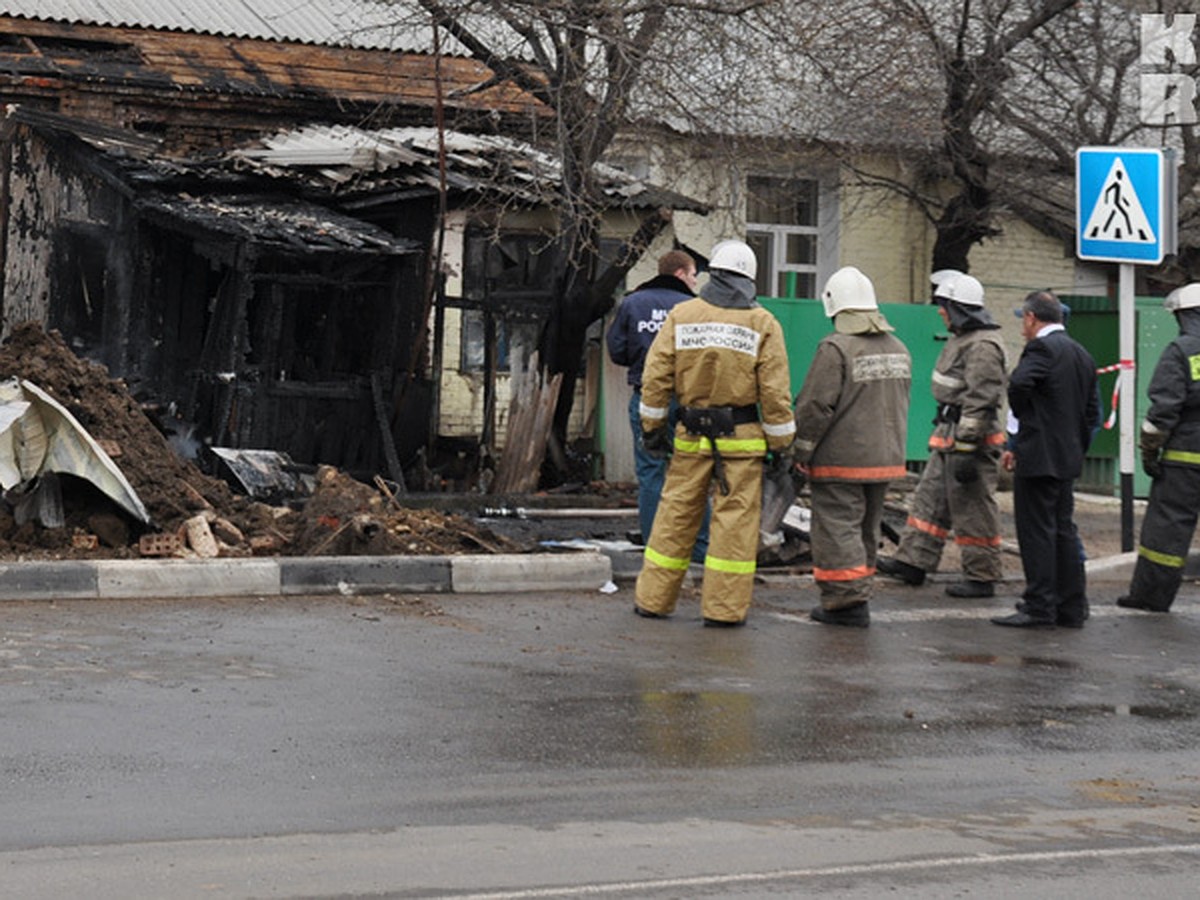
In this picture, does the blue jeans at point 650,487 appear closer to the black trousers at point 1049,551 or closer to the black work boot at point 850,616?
the black work boot at point 850,616

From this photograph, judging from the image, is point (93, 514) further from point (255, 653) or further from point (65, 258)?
point (65, 258)

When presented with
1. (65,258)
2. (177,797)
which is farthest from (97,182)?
(177,797)

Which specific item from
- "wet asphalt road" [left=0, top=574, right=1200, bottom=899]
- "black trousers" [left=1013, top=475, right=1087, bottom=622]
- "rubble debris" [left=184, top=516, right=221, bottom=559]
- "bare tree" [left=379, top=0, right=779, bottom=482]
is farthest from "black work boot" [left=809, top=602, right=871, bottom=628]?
"bare tree" [left=379, top=0, right=779, bottom=482]

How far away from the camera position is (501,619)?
375 inches

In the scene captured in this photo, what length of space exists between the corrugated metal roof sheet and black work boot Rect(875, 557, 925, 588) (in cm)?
810

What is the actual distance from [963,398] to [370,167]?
6411 mm

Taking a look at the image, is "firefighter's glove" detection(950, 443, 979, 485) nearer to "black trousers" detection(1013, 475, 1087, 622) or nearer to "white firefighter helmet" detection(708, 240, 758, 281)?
"black trousers" detection(1013, 475, 1087, 622)

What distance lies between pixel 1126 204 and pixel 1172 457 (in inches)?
97.6

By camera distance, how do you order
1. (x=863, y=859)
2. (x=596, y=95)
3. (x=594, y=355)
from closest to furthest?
(x=863, y=859), (x=596, y=95), (x=594, y=355)

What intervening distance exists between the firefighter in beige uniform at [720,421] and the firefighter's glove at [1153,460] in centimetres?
253

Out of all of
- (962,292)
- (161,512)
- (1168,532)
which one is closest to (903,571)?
(1168,532)

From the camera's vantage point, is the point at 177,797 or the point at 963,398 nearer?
the point at 177,797

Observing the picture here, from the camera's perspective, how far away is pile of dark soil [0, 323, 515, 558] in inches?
414

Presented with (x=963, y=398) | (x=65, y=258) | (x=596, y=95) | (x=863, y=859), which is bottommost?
(x=863, y=859)
